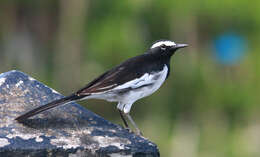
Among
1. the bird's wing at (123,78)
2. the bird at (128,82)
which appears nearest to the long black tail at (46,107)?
Result: the bird at (128,82)

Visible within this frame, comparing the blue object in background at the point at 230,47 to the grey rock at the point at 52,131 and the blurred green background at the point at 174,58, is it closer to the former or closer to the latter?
the blurred green background at the point at 174,58

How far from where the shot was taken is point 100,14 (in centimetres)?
1611

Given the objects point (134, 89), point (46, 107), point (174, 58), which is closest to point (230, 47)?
point (174, 58)

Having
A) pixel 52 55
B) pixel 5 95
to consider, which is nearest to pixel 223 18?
pixel 52 55

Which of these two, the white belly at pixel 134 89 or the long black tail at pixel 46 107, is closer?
the long black tail at pixel 46 107

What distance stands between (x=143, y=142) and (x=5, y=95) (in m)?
0.60

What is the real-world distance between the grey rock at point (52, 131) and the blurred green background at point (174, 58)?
1057 centimetres

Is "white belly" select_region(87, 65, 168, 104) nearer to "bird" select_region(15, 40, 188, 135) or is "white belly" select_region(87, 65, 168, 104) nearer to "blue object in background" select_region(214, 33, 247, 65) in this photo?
"bird" select_region(15, 40, 188, 135)

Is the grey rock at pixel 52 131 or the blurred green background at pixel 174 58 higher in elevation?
the grey rock at pixel 52 131

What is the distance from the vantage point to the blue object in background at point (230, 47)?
1531cm

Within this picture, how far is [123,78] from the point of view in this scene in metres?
4.18

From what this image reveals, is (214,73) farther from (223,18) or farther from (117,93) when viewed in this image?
(117,93)

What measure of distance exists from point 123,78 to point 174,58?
35.5 feet

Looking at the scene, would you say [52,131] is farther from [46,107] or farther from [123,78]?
[123,78]
